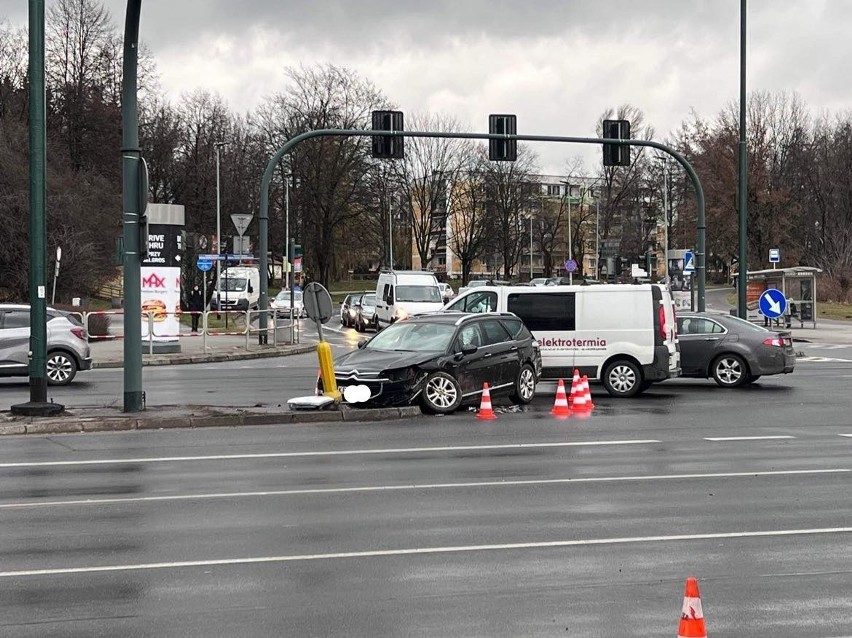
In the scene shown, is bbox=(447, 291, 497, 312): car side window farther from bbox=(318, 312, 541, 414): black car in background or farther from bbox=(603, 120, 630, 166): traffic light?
bbox=(603, 120, 630, 166): traffic light

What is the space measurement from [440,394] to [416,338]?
118 centimetres

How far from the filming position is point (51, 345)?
22.2m

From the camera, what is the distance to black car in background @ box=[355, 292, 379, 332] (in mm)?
45812

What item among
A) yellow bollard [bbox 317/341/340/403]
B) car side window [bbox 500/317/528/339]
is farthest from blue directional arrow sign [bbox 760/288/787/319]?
yellow bollard [bbox 317/341/340/403]

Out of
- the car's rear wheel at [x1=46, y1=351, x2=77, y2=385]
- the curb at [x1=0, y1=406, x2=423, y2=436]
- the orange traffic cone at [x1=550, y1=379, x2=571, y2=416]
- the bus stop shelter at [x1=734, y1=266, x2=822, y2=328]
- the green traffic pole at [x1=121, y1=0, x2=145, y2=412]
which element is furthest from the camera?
the bus stop shelter at [x1=734, y1=266, x2=822, y2=328]

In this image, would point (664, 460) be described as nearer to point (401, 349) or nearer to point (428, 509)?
point (428, 509)

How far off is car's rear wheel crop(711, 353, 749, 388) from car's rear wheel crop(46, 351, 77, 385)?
12.9 meters

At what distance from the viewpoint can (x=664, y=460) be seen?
1169 cm

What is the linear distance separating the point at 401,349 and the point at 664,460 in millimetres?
6103

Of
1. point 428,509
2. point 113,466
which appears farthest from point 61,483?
point 428,509

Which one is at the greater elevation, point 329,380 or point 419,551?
point 329,380

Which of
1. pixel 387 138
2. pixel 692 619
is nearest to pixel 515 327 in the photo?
pixel 387 138

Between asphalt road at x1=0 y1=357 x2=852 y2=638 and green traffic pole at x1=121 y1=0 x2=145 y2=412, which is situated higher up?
green traffic pole at x1=121 y1=0 x2=145 y2=412

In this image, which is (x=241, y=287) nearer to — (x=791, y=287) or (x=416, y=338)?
(x=791, y=287)
